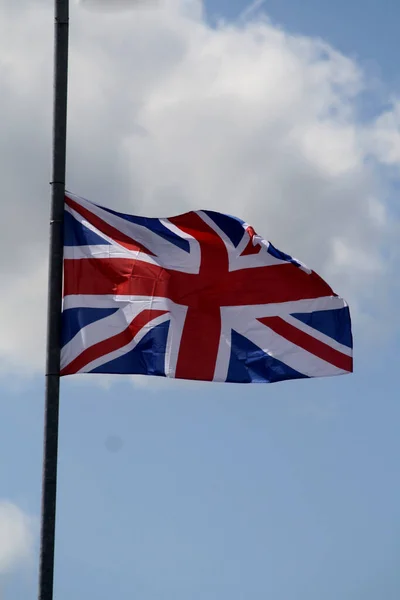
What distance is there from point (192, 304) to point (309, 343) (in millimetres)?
2122

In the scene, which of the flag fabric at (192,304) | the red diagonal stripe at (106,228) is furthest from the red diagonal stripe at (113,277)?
the red diagonal stripe at (106,228)

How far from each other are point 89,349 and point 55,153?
3025 mm

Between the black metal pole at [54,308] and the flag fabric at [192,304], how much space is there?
0.30 meters

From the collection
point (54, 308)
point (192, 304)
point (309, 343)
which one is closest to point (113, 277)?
point (192, 304)

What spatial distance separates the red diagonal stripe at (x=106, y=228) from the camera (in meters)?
17.7

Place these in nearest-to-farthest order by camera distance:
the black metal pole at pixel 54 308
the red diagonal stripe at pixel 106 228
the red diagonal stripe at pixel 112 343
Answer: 1. the black metal pole at pixel 54 308
2. the red diagonal stripe at pixel 112 343
3. the red diagonal stripe at pixel 106 228

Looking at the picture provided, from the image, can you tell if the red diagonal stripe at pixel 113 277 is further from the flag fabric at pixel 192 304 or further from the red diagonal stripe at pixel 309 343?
the red diagonal stripe at pixel 309 343

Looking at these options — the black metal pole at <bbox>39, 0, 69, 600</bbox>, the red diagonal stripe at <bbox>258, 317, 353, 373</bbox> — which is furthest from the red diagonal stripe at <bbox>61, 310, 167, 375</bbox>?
the red diagonal stripe at <bbox>258, 317, 353, 373</bbox>

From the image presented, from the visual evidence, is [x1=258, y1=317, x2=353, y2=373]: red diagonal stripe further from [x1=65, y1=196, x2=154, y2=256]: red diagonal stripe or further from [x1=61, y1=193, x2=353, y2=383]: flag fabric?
[x1=65, y1=196, x2=154, y2=256]: red diagonal stripe

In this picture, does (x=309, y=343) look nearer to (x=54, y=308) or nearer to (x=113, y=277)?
(x=113, y=277)

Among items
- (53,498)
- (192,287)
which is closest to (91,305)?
(192,287)

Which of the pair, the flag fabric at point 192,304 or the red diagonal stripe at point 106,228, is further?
the red diagonal stripe at point 106,228

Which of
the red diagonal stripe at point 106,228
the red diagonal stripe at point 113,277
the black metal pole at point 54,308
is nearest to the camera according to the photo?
the black metal pole at point 54,308

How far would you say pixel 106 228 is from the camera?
59.6ft
